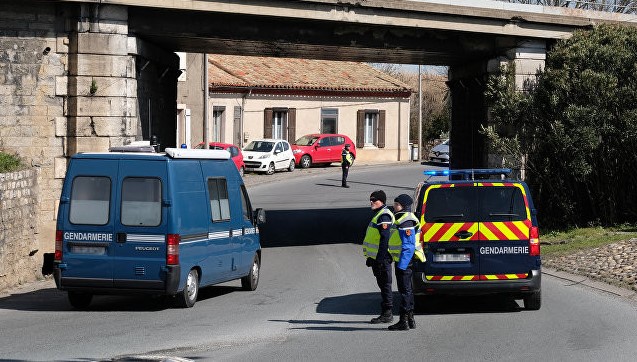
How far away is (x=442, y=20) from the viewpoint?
25094 millimetres

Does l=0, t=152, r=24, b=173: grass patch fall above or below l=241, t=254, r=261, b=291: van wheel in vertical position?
above

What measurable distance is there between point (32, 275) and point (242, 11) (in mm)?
7111

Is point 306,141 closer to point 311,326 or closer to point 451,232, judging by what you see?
point 451,232

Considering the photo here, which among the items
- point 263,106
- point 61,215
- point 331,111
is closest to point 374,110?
point 331,111

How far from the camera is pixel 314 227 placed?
29.9 meters

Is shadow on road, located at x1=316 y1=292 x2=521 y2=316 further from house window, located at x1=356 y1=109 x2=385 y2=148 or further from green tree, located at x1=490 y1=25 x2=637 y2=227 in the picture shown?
house window, located at x1=356 y1=109 x2=385 y2=148

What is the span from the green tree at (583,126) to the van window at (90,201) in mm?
13710

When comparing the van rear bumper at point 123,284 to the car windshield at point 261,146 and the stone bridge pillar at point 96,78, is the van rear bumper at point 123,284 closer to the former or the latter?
the stone bridge pillar at point 96,78

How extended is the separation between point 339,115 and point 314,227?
100 feet

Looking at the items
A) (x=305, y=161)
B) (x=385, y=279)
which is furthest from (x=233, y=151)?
(x=385, y=279)

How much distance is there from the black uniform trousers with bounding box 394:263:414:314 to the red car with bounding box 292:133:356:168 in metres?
40.2

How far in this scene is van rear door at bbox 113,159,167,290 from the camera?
14.4 m

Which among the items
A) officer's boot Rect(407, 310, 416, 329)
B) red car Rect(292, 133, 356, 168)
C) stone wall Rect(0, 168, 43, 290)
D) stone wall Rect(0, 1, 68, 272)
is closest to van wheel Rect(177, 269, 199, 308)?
officer's boot Rect(407, 310, 416, 329)

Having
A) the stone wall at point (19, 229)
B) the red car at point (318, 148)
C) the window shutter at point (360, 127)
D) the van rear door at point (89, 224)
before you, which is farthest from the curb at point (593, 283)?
the window shutter at point (360, 127)
